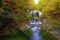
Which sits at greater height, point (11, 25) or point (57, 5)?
point (57, 5)

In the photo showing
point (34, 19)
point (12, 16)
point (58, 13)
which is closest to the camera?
point (58, 13)

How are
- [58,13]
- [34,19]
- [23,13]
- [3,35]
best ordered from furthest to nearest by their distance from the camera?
[34,19], [23,13], [3,35], [58,13]

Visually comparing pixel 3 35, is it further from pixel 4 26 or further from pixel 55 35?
pixel 55 35

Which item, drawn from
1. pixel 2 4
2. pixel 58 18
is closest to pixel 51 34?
pixel 58 18

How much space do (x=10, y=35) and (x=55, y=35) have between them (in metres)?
2.94

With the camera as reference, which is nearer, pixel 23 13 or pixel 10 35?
pixel 10 35

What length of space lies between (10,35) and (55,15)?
10.6ft

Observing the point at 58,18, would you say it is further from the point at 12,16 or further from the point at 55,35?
the point at 12,16

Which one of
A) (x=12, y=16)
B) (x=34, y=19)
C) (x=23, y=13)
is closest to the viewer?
(x=12, y=16)

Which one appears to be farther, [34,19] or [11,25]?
[34,19]

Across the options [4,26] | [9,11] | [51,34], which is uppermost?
[9,11]

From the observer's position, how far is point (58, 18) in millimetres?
10312

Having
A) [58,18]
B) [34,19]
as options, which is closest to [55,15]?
[58,18]

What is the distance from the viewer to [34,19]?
66.0ft
